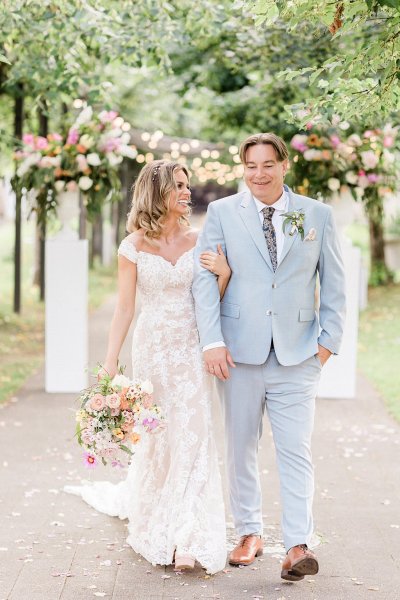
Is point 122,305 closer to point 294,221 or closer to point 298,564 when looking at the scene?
point 294,221

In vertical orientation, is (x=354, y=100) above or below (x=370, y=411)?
above

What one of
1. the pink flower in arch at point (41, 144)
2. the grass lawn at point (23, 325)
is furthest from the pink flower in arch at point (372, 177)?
the grass lawn at point (23, 325)

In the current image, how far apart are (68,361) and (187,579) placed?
539 centimetres

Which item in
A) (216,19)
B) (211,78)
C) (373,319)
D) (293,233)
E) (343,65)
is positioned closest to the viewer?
(343,65)

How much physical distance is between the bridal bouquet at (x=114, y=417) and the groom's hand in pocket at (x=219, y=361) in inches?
12.2

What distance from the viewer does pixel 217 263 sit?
205 inches

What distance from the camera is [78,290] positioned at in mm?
10234

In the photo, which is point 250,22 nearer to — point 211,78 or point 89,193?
point 89,193

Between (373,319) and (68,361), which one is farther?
(373,319)

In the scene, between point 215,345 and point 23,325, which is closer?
point 215,345

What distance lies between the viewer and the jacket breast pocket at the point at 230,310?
525cm

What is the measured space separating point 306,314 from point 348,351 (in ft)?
16.5

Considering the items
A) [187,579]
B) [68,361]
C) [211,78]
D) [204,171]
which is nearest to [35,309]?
[204,171]

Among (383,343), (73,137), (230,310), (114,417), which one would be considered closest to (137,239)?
(230,310)
